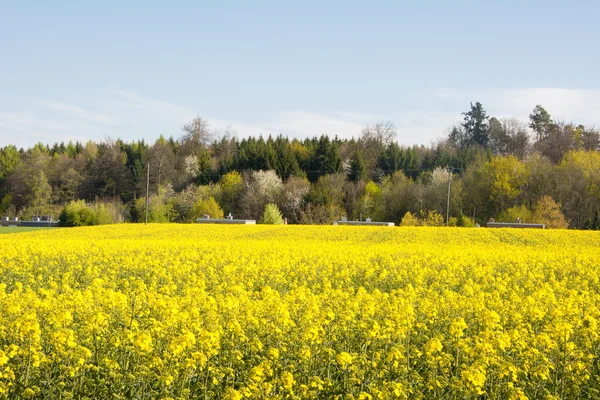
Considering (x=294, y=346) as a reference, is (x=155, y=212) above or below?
above

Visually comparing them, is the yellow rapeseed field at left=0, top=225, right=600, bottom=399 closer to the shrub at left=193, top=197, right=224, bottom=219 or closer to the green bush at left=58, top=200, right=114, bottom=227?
the green bush at left=58, top=200, right=114, bottom=227

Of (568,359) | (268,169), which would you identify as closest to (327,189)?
(268,169)

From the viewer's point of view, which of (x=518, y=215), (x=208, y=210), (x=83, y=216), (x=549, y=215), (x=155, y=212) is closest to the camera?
(x=549, y=215)

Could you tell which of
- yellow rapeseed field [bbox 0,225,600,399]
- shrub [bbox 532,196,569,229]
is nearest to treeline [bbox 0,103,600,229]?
shrub [bbox 532,196,569,229]

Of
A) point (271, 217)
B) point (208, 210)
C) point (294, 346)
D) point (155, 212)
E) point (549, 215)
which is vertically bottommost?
point (294, 346)

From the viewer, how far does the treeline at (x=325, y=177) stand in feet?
203

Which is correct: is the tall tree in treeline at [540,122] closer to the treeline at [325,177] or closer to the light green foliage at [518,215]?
the treeline at [325,177]

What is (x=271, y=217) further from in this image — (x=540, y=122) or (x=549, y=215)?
(x=540, y=122)

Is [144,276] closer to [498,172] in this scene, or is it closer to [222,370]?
[222,370]

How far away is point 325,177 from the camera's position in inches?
2940

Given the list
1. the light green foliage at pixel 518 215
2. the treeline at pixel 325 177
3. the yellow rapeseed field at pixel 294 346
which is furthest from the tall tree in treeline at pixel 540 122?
the yellow rapeseed field at pixel 294 346

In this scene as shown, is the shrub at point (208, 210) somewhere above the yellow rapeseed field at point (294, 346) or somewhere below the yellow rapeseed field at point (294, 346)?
above

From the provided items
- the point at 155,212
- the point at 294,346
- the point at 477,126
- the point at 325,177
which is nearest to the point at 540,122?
the point at 477,126

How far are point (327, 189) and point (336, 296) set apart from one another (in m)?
57.8
